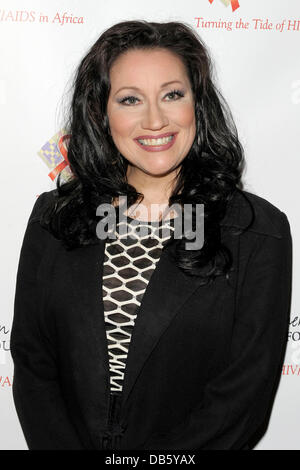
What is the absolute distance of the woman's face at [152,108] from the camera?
1.51 metres

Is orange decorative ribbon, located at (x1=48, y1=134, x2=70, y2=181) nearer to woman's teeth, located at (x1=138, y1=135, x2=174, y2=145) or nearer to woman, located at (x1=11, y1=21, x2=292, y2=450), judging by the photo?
woman, located at (x1=11, y1=21, x2=292, y2=450)

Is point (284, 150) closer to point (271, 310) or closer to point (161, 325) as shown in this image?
point (271, 310)

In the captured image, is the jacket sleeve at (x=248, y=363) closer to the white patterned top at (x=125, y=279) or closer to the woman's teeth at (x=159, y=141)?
the white patterned top at (x=125, y=279)

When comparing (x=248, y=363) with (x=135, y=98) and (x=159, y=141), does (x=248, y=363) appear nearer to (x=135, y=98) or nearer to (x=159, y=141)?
(x=159, y=141)

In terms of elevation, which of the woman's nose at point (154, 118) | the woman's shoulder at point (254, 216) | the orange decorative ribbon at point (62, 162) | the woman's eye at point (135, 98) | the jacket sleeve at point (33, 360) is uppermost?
the woman's eye at point (135, 98)

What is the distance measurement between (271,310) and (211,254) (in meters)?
0.21

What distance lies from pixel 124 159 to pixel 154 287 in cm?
45

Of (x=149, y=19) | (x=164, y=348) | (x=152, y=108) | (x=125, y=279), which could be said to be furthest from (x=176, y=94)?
(x=164, y=348)

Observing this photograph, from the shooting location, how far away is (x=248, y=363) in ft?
4.74

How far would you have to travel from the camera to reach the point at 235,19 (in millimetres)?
1817

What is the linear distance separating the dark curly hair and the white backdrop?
7.9 inches

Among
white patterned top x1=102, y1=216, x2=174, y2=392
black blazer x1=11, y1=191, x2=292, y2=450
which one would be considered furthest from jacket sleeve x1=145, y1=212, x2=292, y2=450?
white patterned top x1=102, y1=216, x2=174, y2=392

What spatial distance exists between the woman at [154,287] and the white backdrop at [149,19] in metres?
0.23

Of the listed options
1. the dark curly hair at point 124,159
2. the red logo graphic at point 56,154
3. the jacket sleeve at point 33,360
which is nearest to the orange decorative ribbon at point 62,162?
the red logo graphic at point 56,154
